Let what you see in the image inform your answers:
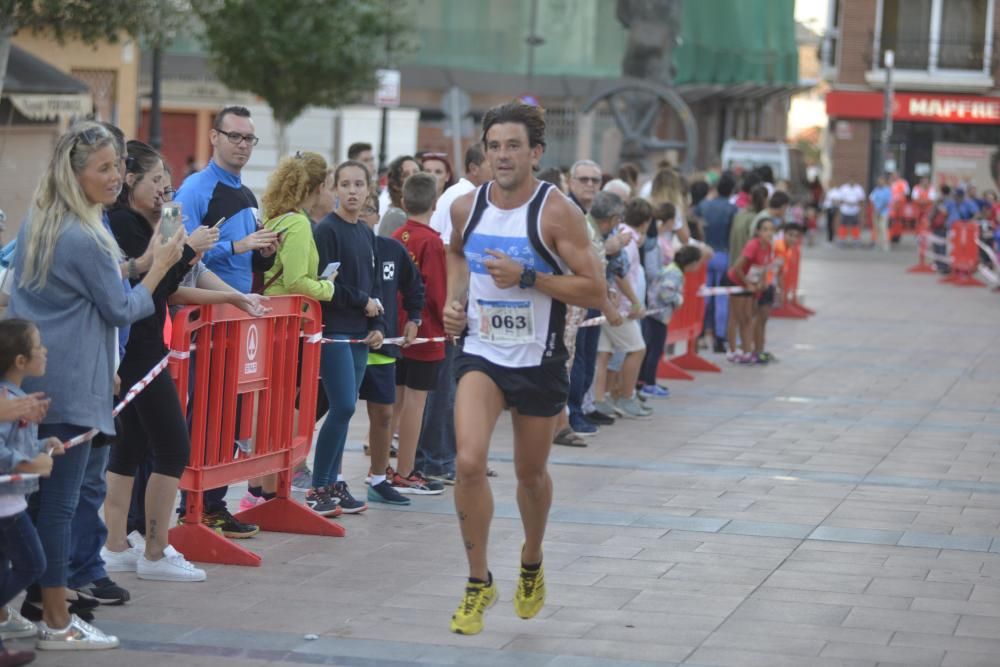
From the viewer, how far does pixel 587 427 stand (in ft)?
40.5

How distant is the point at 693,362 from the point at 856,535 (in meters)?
7.87

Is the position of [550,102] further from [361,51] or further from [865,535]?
[865,535]

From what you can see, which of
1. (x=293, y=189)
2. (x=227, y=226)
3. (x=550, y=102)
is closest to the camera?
(x=227, y=226)

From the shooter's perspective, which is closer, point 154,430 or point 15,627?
point 15,627

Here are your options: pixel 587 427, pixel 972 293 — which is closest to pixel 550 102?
pixel 972 293

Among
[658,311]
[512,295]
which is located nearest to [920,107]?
[658,311]

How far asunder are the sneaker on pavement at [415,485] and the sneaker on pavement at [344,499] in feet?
2.09

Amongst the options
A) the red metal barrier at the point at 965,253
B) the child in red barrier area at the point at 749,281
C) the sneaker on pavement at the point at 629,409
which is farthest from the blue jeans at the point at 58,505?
the red metal barrier at the point at 965,253

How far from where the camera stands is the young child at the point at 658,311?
549 inches

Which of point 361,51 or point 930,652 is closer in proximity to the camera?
point 930,652

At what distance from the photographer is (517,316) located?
6.60 metres

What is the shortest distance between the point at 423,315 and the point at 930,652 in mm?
4220

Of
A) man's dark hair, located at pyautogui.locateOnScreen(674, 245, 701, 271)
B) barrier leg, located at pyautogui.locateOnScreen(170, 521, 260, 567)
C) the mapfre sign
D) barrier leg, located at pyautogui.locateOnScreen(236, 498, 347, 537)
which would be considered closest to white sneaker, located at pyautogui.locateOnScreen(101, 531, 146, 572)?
barrier leg, located at pyautogui.locateOnScreen(170, 521, 260, 567)

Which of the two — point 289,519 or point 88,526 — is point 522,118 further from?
point 289,519
